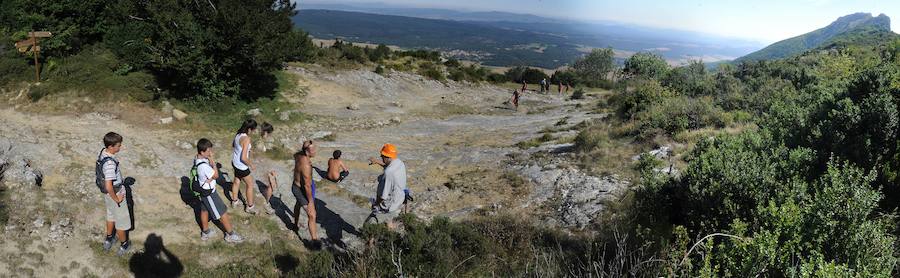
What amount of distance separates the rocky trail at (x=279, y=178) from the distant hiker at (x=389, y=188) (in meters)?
1.70

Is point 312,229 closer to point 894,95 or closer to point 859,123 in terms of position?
point 859,123

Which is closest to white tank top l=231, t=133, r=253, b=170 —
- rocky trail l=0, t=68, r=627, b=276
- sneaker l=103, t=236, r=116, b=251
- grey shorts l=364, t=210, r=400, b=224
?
rocky trail l=0, t=68, r=627, b=276

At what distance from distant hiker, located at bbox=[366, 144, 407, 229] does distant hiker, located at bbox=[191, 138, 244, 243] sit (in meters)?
2.74

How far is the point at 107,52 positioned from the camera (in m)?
19.7

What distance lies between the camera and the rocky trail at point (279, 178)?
26.3 feet

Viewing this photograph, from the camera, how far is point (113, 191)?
7.04 m

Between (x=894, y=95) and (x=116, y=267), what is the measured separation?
12027 millimetres

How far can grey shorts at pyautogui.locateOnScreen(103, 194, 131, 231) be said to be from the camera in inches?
288

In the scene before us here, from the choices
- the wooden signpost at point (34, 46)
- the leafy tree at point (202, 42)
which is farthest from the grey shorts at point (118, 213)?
the wooden signpost at point (34, 46)

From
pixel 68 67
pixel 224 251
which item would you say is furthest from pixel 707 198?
pixel 68 67

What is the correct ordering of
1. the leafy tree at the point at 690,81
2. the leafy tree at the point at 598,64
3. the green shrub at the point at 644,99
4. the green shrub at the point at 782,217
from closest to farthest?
the green shrub at the point at 782,217
the green shrub at the point at 644,99
the leafy tree at the point at 690,81
the leafy tree at the point at 598,64

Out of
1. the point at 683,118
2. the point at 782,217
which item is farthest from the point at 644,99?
the point at 782,217

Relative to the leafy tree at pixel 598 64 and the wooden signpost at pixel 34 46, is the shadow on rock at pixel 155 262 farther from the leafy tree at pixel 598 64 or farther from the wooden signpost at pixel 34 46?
the leafy tree at pixel 598 64

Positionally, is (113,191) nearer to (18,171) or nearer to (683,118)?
(18,171)
